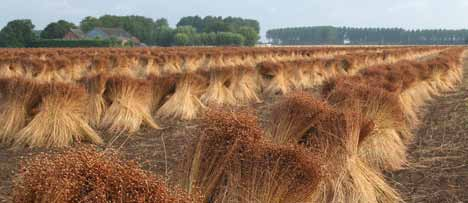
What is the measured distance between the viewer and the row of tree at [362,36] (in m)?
160

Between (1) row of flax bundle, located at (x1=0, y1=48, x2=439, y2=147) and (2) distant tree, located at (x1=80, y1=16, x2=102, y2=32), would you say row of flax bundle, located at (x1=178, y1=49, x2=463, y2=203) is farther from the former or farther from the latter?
(2) distant tree, located at (x1=80, y1=16, x2=102, y2=32)

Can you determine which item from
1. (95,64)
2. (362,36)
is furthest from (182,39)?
(362,36)

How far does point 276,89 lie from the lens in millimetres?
14320

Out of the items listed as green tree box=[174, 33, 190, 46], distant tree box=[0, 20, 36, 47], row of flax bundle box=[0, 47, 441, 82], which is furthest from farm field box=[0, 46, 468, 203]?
green tree box=[174, 33, 190, 46]

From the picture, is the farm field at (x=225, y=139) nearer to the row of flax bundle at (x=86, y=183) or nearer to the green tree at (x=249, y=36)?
the row of flax bundle at (x=86, y=183)

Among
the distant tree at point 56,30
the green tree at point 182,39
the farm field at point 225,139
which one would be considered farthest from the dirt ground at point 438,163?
the distant tree at point 56,30

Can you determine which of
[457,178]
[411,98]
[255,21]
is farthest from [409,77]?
[255,21]

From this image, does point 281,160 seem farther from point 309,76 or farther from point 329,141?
point 309,76

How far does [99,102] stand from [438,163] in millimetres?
5458

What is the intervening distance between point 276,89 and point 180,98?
5097 millimetres

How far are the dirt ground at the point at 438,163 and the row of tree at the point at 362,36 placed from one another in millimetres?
149123

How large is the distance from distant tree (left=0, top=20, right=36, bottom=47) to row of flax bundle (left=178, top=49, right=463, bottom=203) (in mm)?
53395

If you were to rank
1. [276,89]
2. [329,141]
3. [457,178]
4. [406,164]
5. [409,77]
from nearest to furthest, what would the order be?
[329,141] < [457,178] < [406,164] < [409,77] < [276,89]

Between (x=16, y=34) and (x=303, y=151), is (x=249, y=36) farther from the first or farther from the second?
(x=303, y=151)
